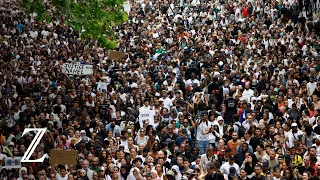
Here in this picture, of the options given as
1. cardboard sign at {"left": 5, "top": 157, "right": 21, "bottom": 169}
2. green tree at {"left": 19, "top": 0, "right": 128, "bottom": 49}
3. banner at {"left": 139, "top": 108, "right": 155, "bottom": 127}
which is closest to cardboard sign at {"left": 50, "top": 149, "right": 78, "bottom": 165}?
cardboard sign at {"left": 5, "top": 157, "right": 21, "bottom": 169}

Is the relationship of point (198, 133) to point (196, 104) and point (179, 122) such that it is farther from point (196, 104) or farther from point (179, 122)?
point (196, 104)

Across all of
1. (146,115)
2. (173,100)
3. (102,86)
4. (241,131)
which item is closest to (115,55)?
(102,86)

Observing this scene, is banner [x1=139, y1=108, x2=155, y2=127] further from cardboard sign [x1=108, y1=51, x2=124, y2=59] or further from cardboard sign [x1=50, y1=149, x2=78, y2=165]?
cardboard sign [x1=108, y1=51, x2=124, y2=59]

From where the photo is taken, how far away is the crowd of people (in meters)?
20.1

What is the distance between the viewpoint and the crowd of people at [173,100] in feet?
66.1

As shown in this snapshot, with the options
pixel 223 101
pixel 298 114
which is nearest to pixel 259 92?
pixel 223 101

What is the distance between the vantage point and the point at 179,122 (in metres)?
23.4

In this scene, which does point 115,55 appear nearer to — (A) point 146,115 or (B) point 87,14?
(B) point 87,14

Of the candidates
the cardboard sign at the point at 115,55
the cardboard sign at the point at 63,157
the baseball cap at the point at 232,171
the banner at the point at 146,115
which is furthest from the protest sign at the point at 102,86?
the baseball cap at the point at 232,171

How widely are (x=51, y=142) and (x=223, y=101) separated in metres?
5.42

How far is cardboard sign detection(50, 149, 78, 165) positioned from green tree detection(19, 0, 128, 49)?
20.7 feet

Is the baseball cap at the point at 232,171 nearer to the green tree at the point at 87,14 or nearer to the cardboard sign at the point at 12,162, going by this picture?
the cardboard sign at the point at 12,162

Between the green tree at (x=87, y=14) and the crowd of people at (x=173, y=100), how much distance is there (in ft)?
5.12

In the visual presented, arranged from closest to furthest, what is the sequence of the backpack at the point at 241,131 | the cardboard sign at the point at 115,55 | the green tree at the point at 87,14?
the backpack at the point at 241,131 < the green tree at the point at 87,14 < the cardboard sign at the point at 115,55
